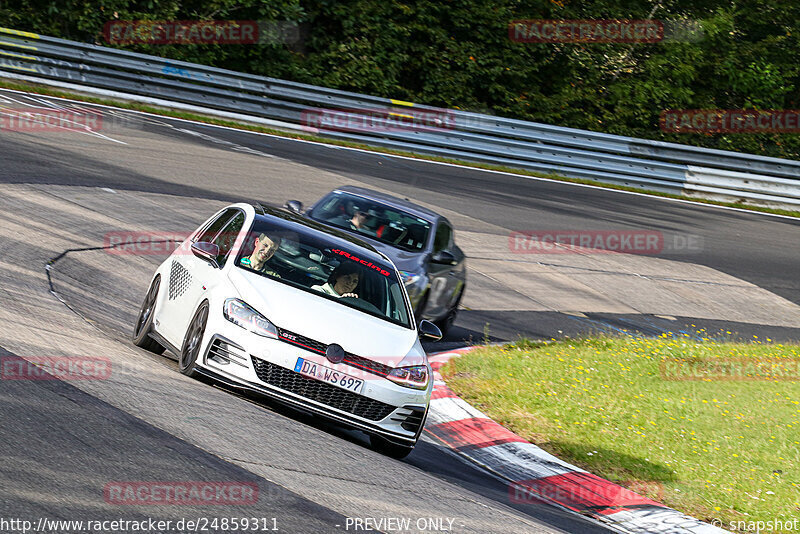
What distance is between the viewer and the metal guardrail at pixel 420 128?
2508cm

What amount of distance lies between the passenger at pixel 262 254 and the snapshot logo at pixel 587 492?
8.61 ft

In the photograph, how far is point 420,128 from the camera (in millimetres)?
27391

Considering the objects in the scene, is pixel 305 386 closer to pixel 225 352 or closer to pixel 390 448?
pixel 225 352

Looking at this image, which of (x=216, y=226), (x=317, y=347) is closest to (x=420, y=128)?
(x=216, y=226)

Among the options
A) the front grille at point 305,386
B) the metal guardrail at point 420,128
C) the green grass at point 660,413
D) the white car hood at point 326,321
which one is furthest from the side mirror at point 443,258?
the metal guardrail at point 420,128

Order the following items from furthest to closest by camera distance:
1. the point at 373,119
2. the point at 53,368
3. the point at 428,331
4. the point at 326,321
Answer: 1. the point at 373,119
2. the point at 428,331
3. the point at 326,321
4. the point at 53,368

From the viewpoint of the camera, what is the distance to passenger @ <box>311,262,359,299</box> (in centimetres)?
809

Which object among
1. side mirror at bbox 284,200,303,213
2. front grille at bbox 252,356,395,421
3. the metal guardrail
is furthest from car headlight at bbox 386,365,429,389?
the metal guardrail

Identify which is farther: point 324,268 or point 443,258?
point 443,258

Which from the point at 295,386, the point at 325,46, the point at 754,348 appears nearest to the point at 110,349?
the point at 295,386

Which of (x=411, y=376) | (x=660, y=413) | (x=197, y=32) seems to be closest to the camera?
(x=411, y=376)

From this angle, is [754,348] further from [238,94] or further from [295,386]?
[238,94]

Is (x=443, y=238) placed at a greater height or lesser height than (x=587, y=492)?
greater

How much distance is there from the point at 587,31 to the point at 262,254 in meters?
27.9
